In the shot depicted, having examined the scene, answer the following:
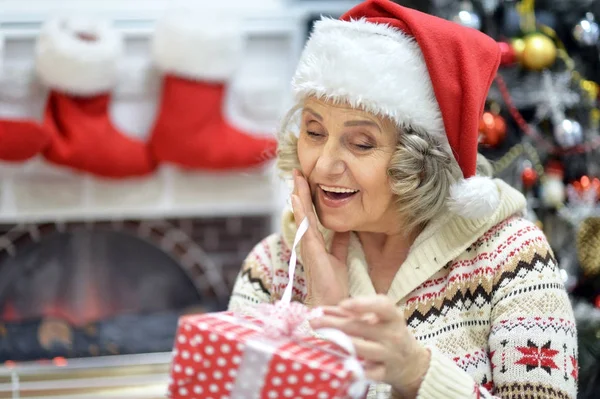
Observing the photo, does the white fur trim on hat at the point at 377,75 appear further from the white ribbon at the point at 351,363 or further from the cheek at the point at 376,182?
the white ribbon at the point at 351,363

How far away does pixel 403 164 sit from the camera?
1.24 metres

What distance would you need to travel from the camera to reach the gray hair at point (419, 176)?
4.09ft

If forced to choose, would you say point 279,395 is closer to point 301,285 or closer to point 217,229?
point 301,285

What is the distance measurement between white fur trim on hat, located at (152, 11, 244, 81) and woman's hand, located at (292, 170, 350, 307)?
57.0 inches

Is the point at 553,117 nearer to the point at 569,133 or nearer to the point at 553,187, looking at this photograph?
the point at 569,133

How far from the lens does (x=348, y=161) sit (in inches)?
48.9

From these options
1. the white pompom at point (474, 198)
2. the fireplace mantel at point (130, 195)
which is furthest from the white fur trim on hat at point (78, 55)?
the white pompom at point (474, 198)

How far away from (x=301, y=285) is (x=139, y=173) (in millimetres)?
1476

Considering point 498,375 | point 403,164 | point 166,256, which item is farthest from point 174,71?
point 498,375

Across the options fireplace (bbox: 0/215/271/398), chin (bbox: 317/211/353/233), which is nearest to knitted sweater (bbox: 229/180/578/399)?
chin (bbox: 317/211/353/233)

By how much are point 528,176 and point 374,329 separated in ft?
4.62

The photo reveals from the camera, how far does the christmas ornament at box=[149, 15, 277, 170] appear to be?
2.65m

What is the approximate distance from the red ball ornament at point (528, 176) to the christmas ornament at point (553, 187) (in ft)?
0.21

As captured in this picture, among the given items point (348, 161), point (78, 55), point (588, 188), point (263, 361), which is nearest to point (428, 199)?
point (348, 161)
